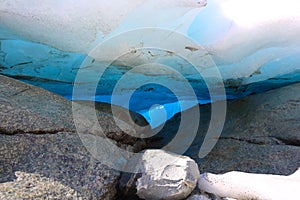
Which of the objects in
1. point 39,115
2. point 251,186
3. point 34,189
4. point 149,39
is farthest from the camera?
point 149,39

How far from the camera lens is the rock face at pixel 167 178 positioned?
1.66m

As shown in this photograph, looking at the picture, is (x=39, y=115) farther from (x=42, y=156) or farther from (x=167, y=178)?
(x=167, y=178)

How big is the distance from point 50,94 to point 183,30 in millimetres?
1084

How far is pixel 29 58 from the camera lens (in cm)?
236

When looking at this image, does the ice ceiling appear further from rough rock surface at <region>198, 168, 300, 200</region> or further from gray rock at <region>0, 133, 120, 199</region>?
rough rock surface at <region>198, 168, 300, 200</region>

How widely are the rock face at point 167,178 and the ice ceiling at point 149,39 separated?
0.81 meters

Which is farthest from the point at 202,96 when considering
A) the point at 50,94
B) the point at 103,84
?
the point at 50,94

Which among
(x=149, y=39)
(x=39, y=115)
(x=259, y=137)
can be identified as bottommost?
(x=259, y=137)

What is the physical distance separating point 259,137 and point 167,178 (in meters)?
1.23

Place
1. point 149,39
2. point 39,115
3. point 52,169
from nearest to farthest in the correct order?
1. point 52,169
2. point 39,115
3. point 149,39

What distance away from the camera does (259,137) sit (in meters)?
2.59

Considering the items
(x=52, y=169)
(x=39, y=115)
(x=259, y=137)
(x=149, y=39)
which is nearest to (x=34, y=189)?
(x=52, y=169)

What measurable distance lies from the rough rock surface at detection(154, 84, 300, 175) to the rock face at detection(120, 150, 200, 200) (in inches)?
24.2

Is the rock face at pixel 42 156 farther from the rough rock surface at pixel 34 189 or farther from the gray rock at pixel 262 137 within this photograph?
the gray rock at pixel 262 137
